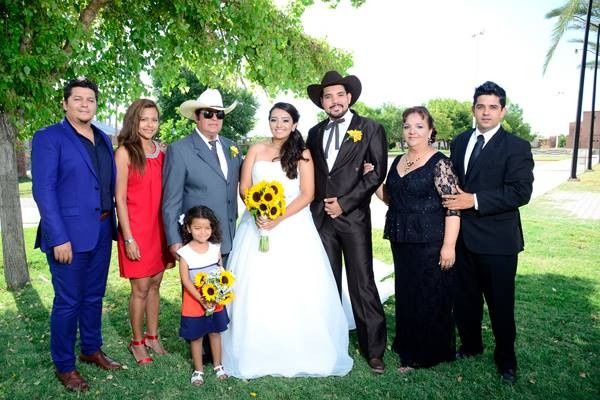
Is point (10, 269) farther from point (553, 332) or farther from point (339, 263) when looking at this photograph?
point (553, 332)

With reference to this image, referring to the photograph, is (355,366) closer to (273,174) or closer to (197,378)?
(197,378)

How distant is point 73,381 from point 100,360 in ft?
1.64

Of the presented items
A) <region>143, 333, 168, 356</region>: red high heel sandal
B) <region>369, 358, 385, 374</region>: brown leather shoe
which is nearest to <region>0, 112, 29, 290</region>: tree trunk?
<region>143, 333, 168, 356</region>: red high heel sandal

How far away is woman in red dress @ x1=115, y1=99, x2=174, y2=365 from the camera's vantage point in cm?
466

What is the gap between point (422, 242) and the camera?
15.1ft

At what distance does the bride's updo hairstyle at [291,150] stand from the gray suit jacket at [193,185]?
550 millimetres

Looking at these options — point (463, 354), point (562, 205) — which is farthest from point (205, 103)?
point (562, 205)

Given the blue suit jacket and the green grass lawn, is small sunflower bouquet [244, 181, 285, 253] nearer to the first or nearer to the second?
the blue suit jacket

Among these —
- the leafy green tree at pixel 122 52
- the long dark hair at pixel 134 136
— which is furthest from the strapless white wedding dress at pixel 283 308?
the leafy green tree at pixel 122 52

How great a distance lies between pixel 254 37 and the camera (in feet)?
25.6

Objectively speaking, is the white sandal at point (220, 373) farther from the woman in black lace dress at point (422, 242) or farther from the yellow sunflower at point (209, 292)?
the woman in black lace dress at point (422, 242)

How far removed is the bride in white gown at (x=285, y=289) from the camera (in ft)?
15.5

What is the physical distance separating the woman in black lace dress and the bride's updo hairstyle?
3.02 feet

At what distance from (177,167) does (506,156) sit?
297 centimetres
